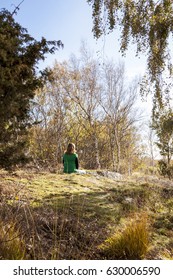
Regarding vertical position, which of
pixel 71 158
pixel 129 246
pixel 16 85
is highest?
pixel 16 85

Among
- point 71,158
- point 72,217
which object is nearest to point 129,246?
point 72,217

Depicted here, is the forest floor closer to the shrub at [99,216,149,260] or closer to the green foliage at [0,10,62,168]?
the shrub at [99,216,149,260]

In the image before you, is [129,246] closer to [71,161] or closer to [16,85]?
[16,85]

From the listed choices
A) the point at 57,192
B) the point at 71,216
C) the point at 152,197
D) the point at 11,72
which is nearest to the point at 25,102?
the point at 11,72

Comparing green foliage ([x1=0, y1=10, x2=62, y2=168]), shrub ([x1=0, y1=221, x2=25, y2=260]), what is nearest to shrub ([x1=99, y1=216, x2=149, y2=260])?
shrub ([x1=0, y1=221, x2=25, y2=260])

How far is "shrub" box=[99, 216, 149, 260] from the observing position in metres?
3.54

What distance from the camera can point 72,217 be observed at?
176 inches

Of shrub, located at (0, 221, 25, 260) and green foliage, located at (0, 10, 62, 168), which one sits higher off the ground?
green foliage, located at (0, 10, 62, 168)

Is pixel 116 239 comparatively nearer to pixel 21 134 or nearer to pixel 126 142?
pixel 21 134

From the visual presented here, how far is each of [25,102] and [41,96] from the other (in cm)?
2112

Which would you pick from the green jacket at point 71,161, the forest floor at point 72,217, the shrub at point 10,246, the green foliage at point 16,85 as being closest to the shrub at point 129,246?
the forest floor at point 72,217

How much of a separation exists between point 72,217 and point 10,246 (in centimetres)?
164

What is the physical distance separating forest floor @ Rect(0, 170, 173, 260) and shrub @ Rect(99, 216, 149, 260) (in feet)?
0.26

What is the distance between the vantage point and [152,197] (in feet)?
23.2
